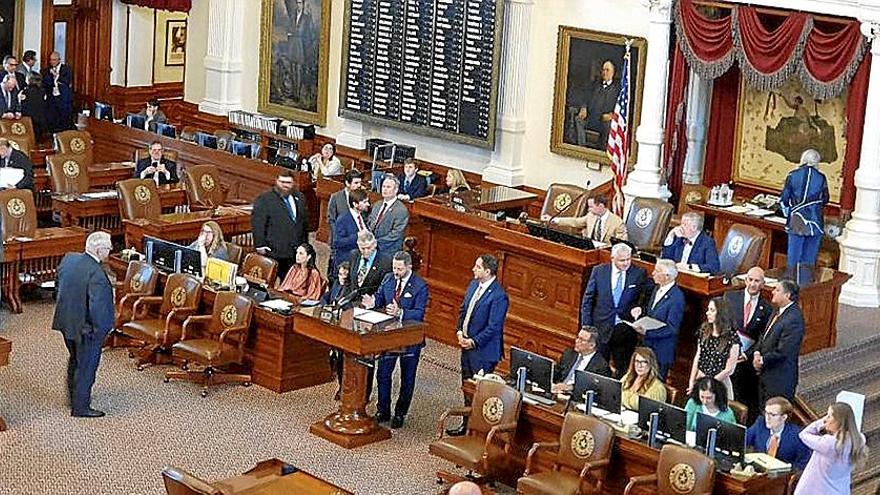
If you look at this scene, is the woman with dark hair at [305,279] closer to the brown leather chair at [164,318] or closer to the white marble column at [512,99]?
the brown leather chair at [164,318]

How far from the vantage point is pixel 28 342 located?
15.3 metres

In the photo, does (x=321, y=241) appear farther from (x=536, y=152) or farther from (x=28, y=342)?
(x=28, y=342)

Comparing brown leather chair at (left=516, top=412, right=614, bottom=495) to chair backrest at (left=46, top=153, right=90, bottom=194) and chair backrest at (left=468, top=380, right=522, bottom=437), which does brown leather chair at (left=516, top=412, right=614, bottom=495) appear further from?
chair backrest at (left=46, top=153, right=90, bottom=194)

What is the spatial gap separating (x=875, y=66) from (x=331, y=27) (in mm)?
8289

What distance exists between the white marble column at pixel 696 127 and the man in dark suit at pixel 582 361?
6.08 m

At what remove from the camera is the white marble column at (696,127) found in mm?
18109

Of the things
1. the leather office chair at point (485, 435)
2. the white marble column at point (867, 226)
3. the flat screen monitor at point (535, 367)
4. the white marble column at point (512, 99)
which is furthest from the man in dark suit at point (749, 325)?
the white marble column at point (512, 99)

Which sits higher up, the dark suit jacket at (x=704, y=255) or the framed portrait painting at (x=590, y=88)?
the framed portrait painting at (x=590, y=88)

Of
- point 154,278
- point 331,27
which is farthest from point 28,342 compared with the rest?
point 331,27

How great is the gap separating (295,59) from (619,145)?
22.4 ft

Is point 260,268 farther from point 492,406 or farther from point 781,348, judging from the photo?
point 781,348

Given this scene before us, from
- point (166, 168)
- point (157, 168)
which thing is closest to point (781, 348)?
point (157, 168)

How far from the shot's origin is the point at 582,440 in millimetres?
11758

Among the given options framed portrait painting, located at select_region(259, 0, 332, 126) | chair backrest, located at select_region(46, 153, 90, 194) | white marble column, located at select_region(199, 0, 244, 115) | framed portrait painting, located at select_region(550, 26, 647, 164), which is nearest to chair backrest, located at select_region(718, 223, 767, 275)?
framed portrait painting, located at select_region(550, 26, 647, 164)
